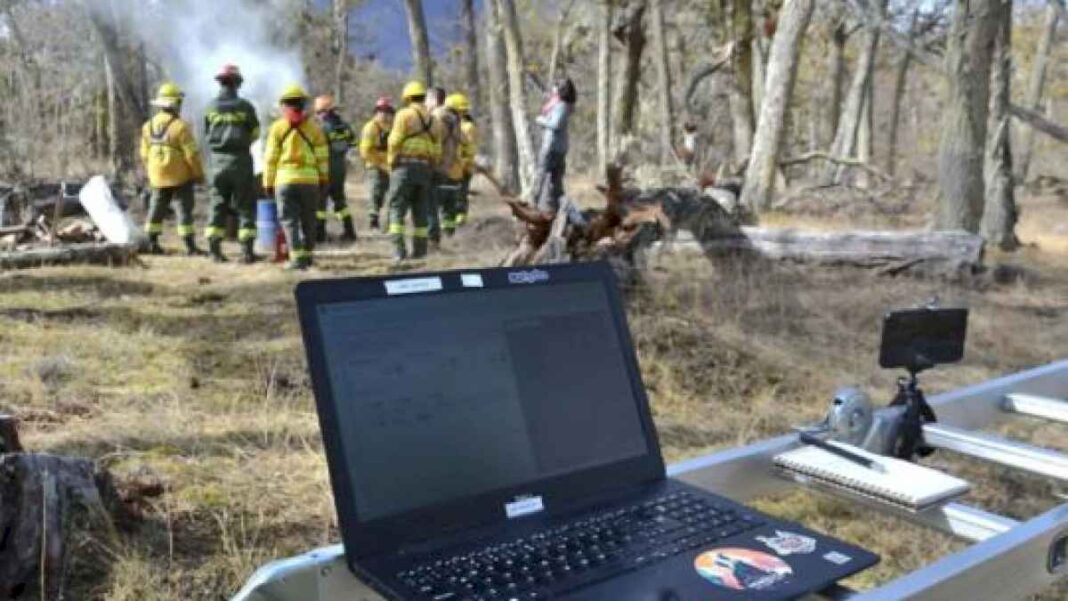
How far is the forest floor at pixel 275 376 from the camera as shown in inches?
145

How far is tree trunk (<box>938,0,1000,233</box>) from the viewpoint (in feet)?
36.7

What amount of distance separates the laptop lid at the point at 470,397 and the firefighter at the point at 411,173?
9.11 meters

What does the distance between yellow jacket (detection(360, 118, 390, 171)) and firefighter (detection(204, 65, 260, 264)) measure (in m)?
2.05

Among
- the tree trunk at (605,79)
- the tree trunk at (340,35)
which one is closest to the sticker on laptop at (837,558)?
the tree trunk at (605,79)

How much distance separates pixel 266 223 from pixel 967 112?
8019mm

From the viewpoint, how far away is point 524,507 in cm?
166

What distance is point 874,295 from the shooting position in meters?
8.70

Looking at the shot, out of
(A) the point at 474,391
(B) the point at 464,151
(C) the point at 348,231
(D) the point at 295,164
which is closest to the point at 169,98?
(D) the point at 295,164

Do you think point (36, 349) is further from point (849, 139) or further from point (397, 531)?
point (849, 139)

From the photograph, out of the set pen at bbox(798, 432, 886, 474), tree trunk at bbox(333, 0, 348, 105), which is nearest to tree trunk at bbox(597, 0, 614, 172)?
tree trunk at bbox(333, 0, 348, 105)

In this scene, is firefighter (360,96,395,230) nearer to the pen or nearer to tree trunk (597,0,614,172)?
tree trunk (597,0,614,172)

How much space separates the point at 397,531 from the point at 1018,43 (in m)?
42.7

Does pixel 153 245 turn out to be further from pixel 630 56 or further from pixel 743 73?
pixel 630 56

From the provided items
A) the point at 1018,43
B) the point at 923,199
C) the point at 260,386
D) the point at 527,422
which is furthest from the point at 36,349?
the point at 1018,43
